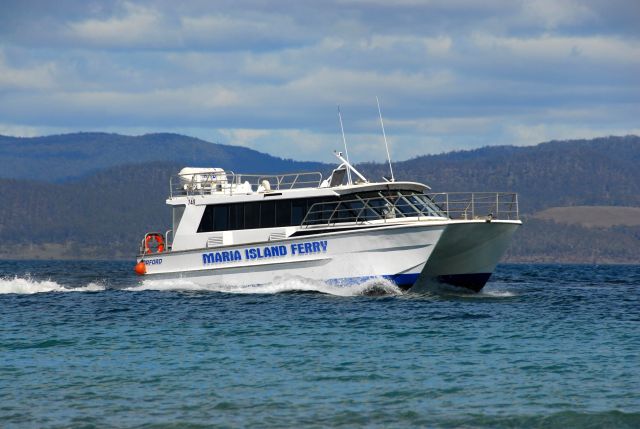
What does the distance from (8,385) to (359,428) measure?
268 inches

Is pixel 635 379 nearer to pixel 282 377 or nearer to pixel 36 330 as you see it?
pixel 282 377

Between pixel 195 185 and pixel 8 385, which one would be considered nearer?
pixel 8 385

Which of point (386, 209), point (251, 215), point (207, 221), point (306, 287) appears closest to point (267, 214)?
point (251, 215)

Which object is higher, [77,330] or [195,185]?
[195,185]

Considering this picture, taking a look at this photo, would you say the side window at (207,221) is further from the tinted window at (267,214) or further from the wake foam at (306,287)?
the tinted window at (267,214)

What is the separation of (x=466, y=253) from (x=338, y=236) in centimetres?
372

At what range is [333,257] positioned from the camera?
106 ft

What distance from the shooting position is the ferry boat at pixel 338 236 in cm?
3178

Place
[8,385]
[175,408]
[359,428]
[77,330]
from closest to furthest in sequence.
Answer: [359,428]
[175,408]
[8,385]
[77,330]

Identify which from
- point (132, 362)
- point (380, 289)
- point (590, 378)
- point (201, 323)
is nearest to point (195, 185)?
point (380, 289)

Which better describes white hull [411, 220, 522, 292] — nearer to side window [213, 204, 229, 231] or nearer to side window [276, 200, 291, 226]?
side window [276, 200, 291, 226]

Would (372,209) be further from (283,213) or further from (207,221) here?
(207,221)

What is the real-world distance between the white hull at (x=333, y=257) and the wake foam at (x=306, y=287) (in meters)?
0.14

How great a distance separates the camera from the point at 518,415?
16.8m
